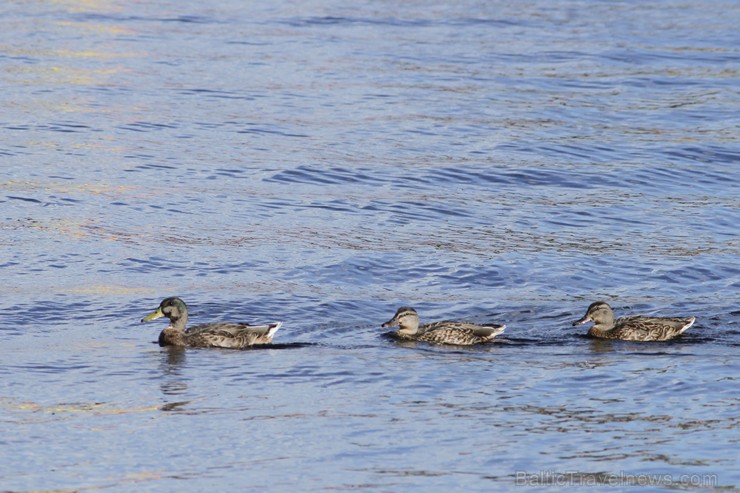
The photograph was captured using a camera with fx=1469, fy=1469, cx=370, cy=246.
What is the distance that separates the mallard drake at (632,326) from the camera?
17.6 metres

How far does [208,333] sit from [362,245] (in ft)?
17.0

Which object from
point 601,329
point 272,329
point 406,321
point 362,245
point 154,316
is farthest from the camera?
point 362,245

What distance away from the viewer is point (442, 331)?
17.4 meters

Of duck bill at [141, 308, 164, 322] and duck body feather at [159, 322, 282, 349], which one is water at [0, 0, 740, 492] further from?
duck bill at [141, 308, 164, 322]

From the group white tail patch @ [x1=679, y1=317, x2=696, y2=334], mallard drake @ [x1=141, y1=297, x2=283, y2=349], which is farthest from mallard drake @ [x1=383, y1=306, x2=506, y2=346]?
white tail patch @ [x1=679, y1=317, x2=696, y2=334]

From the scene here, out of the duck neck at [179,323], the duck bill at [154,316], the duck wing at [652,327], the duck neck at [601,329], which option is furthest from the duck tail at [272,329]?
the duck wing at [652,327]

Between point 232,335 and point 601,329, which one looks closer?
point 232,335

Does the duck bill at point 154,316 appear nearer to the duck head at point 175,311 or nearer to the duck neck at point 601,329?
the duck head at point 175,311

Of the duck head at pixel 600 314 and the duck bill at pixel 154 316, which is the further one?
the duck head at pixel 600 314

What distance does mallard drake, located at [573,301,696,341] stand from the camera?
17.6 metres

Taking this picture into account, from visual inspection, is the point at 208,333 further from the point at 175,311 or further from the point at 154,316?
the point at 154,316

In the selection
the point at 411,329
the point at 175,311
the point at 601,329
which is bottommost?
the point at 601,329

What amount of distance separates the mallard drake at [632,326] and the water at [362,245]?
182 mm

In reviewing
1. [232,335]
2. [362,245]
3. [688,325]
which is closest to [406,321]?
[232,335]
